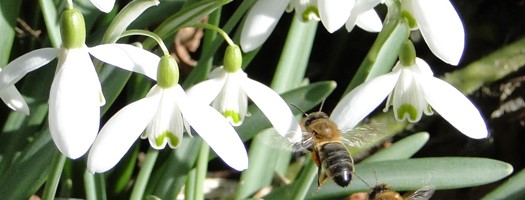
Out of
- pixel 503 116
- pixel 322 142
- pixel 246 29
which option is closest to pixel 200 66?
pixel 246 29

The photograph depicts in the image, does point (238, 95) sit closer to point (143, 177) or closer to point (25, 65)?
point (25, 65)

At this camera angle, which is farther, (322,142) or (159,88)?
(322,142)

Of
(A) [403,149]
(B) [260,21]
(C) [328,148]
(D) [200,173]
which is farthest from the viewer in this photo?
(A) [403,149]

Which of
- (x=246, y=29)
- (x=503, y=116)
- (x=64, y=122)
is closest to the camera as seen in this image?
(x=64, y=122)

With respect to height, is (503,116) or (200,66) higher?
(200,66)

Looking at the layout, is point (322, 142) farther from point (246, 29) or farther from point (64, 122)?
point (64, 122)

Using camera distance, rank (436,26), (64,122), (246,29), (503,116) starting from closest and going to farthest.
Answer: (64,122), (436,26), (246,29), (503,116)

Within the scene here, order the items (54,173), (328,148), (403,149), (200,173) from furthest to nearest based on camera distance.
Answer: (403,149) < (200,173) < (328,148) < (54,173)

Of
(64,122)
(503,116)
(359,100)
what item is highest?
(64,122)

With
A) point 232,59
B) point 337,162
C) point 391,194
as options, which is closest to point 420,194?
point 391,194
